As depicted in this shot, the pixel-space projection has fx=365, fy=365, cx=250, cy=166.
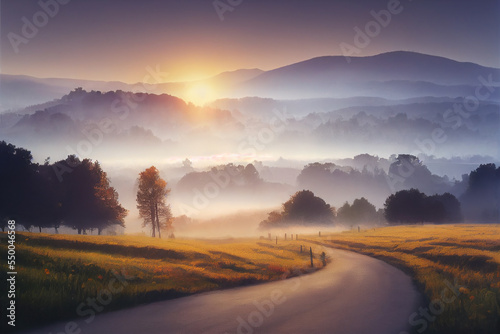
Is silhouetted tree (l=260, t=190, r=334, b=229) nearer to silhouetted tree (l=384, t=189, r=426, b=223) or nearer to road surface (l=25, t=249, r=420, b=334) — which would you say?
silhouetted tree (l=384, t=189, r=426, b=223)

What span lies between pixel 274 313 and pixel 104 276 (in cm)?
1235

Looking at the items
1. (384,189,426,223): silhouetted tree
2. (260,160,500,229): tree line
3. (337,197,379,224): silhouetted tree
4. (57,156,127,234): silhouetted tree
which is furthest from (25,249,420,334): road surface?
(337,197,379,224): silhouetted tree

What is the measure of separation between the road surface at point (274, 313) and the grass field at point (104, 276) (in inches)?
52.1

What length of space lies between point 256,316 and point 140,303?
748 cm

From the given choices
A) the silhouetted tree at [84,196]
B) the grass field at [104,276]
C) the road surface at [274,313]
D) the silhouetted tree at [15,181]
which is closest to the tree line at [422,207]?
the silhouetted tree at [84,196]

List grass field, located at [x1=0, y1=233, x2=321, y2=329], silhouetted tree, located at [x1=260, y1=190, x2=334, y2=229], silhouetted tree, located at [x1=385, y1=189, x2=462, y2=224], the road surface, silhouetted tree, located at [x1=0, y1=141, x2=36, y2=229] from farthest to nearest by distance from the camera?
silhouetted tree, located at [x1=260, y1=190, x2=334, y2=229], silhouetted tree, located at [x1=385, y1=189, x2=462, y2=224], silhouetted tree, located at [x1=0, y1=141, x2=36, y2=229], grass field, located at [x1=0, y1=233, x2=321, y2=329], the road surface

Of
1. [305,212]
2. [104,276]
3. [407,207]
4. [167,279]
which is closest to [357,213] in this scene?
[407,207]

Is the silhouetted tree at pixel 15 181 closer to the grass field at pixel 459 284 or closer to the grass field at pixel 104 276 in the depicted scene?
the grass field at pixel 104 276

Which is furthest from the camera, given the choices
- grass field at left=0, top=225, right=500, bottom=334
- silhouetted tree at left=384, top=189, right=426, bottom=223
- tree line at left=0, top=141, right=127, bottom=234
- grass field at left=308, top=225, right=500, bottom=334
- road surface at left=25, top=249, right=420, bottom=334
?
silhouetted tree at left=384, top=189, right=426, bottom=223

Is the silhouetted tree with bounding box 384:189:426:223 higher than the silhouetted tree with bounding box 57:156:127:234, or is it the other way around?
the silhouetted tree with bounding box 57:156:127:234

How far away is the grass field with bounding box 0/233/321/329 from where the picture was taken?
17.8 meters

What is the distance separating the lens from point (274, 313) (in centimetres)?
1814

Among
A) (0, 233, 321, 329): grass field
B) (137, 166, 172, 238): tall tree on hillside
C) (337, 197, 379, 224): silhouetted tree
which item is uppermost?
(137, 166, 172, 238): tall tree on hillside

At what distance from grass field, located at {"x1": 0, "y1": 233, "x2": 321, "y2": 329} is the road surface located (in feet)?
4.34
